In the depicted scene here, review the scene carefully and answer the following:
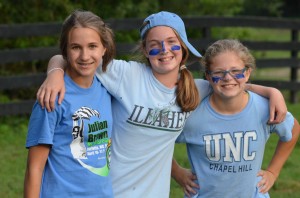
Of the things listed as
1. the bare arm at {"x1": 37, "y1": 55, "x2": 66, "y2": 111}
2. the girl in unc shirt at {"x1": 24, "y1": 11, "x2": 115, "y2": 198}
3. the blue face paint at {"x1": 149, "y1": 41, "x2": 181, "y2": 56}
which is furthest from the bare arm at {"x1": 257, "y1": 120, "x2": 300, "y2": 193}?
the bare arm at {"x1": 37, "y1": 55, "x2": 66, "y2": 111}

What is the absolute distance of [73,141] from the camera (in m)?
3.32

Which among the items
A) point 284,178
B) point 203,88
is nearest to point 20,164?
point 284,178

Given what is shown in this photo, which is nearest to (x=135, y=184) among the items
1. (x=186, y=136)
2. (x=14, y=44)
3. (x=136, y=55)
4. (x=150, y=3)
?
(x=186, y=136)

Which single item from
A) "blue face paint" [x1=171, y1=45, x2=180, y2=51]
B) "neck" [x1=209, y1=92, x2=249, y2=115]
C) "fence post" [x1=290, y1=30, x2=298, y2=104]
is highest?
"blue face paint" [x1=171, y1=45, x2=180, y2=51]

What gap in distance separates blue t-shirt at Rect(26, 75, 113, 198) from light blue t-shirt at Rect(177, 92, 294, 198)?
63cm

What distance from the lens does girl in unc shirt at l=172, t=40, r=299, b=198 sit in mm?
3777

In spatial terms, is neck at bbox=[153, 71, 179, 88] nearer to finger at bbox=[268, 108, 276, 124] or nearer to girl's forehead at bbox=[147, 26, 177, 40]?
girl's forehead at bbox=[147, 26, 177, 40]

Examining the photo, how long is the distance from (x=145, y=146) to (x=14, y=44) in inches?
256

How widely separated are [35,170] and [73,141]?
0.22 meters

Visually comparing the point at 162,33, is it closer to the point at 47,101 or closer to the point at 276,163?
the point at 47,101

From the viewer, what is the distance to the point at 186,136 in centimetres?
386

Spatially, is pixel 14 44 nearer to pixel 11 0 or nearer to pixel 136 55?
pixel 11 0

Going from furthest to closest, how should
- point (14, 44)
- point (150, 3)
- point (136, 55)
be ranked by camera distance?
1. point (150, 3)
2. point (14, 44)
3. point (136, 55)

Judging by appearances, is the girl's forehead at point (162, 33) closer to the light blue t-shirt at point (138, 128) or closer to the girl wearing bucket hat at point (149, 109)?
the girl wearing bucket hat at point (149, 109)
